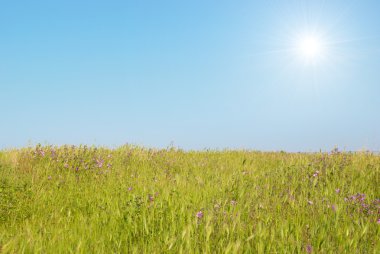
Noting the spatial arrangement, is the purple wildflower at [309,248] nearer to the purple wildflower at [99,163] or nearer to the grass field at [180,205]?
the grass field at [180,205]

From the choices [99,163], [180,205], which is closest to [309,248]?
[180,205]

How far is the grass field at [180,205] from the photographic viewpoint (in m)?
3.95

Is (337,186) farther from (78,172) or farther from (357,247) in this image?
(78,172)

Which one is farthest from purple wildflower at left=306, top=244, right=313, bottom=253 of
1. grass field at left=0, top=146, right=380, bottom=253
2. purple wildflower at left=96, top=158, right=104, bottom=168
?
purple wildflower at left=96, top=158, right=104, bottom=168

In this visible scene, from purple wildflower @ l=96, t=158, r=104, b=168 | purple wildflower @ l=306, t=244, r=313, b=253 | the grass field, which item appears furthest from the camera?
purple wildflower @ l=96, t=158, r=104, b=168

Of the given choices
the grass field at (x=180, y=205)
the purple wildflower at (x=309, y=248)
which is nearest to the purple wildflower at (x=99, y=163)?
the grass field at (x=180, y=205)

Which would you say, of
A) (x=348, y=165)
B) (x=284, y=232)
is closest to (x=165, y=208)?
(x=284, y=232)

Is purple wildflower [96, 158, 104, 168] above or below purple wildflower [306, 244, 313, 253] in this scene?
above

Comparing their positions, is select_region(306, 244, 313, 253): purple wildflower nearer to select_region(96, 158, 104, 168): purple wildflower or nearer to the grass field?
the grass field

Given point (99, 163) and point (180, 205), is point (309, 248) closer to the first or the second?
point (180, 205)

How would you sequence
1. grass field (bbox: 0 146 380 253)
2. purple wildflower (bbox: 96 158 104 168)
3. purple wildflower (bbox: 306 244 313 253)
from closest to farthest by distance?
1. purple wildflower (bbox: 306 244 313 253)
2. grass field (bbox: 0 146 380 253)
3. purple wildflower (bbox: 96 158 104 168)

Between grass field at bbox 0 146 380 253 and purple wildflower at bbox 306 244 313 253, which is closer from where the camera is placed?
purple wildflower at bbox 306 244 313 253

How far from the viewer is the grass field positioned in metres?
3.95

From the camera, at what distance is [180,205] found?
17.0 feet
